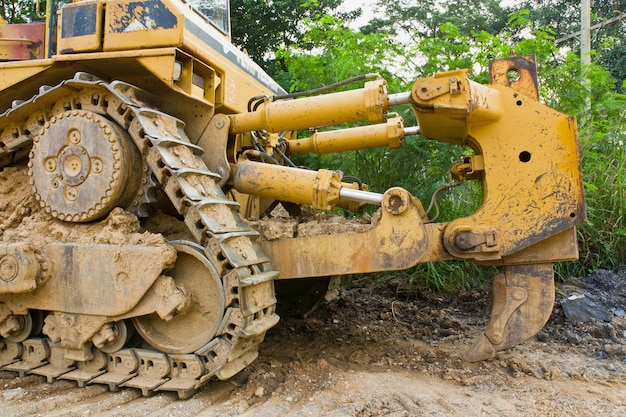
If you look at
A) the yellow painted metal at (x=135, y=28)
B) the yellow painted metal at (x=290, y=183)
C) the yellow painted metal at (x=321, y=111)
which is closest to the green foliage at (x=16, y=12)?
the yellow painted metal at (x=135, y=28)

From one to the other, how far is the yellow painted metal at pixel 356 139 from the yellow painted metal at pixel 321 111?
0.89 meters

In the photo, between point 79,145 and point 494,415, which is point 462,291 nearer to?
point 494,415

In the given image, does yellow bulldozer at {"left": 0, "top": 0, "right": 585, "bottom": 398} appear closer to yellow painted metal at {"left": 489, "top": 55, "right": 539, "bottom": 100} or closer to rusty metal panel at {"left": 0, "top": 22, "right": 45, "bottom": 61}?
yellow painted metal at {"left": 489, "top": 55, "right": 539, "bottom": 100}

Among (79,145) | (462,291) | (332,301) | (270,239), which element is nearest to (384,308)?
(332,301)

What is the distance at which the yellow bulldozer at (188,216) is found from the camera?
3303 mm

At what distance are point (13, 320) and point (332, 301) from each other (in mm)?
3005

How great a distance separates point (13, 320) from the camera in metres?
3.69

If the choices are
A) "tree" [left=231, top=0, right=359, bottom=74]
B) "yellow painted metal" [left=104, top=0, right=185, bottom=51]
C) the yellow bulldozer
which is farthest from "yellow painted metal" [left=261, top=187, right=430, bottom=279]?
"tree" [left=231, top=0, right=359, bottom=74]

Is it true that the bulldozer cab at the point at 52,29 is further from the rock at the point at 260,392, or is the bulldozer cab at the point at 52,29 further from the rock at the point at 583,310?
the rock at the point at 583,310

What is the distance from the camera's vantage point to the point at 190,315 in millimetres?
3434

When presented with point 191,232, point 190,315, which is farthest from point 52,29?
point 190,315

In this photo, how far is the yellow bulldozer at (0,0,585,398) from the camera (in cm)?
330

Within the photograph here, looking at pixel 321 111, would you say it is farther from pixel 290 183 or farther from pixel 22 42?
pixel 22 42

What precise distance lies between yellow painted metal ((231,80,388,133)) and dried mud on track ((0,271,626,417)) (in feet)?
5.39
